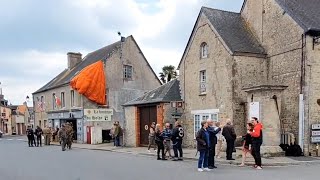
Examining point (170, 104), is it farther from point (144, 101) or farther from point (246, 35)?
point (246, 35)

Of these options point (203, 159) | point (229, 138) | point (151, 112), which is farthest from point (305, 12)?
point (203, 159)

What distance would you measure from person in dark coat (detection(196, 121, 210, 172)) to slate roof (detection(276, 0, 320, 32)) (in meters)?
8.50

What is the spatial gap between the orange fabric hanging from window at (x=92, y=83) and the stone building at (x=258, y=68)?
1048 cm

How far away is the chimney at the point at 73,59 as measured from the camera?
41.3 meters

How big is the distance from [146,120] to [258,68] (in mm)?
8292

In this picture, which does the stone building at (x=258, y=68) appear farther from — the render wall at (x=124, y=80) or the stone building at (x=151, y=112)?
the render wall at (x=124, y=80)

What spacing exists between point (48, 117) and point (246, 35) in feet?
82.5

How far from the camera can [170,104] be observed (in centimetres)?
2462

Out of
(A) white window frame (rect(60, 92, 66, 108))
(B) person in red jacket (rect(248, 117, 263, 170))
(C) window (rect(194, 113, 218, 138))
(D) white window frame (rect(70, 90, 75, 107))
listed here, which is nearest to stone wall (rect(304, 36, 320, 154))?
(C) window (rect(194, 113, 218, 138))

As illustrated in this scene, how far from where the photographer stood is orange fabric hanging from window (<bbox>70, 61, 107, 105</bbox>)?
3291 cm

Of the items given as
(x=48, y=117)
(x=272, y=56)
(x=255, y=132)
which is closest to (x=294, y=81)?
(x=272, y=56)

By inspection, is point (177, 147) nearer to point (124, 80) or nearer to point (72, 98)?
point (124, 80)

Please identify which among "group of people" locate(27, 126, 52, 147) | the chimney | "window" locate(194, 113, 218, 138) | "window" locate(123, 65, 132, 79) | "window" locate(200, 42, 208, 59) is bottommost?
"group of people" locate(27, 126, 52, 147)

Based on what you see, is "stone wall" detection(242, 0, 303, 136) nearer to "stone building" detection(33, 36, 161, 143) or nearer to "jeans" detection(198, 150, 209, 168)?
"jeans" detection(198, 150, 209, 168)
